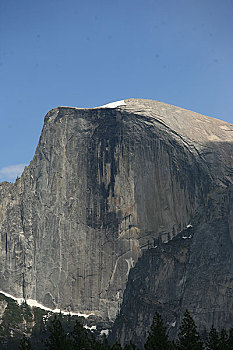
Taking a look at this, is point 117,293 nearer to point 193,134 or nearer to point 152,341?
point 193,134

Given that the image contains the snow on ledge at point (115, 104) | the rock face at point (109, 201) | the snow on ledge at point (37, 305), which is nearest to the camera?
the rock face at point (109, 201)

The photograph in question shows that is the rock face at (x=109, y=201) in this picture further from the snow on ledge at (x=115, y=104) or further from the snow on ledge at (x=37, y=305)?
the snow on ledge at (x=115, y=104)

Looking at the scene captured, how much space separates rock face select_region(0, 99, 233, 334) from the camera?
116 m

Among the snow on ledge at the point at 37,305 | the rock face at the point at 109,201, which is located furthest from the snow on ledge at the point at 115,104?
the snow on ledge at the point at 37,305

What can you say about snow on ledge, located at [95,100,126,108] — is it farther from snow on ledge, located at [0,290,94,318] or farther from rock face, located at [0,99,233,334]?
snow on ledge, located at [0,290,94,318]

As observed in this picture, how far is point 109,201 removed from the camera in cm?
12769

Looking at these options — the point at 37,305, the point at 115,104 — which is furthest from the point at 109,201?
the point at 37,305

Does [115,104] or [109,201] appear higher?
[115,104]

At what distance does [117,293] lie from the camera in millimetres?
123938

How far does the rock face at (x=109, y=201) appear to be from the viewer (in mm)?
116000

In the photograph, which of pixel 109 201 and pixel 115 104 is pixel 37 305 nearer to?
pixel 109 201

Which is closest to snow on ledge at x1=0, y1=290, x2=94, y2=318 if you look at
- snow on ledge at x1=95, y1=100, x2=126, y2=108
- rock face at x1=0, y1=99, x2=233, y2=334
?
rock face at x1=0, y1=99, x2=233, y2=334

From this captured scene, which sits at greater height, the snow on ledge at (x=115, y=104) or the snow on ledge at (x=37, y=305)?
the snow on ledge at (x=115, y=104)

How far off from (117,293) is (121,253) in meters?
6.86
